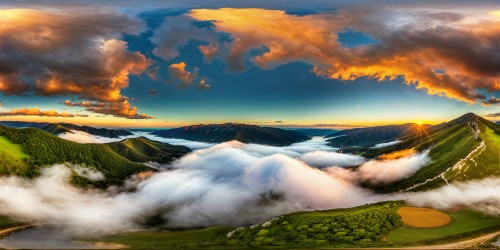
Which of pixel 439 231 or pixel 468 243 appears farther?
pixel 439 231

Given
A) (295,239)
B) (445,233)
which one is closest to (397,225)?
(445,233)

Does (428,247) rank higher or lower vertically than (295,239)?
higher

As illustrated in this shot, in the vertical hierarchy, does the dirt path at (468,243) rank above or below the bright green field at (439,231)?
above

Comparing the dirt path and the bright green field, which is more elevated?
the dirt path

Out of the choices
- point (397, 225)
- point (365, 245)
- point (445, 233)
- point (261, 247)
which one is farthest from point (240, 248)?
point (445, 233)

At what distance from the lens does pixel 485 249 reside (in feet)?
439

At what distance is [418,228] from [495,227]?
39896 millimetres

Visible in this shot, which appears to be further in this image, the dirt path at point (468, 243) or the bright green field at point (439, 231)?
the bright green field at point (439, 231)

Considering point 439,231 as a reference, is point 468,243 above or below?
above

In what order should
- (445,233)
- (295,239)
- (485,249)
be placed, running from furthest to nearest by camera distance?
(295,239), (445,233), (485,249)

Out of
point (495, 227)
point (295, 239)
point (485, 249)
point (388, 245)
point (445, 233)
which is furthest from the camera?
point (295, 239)

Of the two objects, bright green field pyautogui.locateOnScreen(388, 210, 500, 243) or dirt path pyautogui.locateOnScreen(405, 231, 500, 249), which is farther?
bright green field pyautogui.locateOnScreen(388, 210, 500, 243)

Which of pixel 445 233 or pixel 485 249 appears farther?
pixel 445 233

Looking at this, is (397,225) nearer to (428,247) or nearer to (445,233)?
(445,233)
